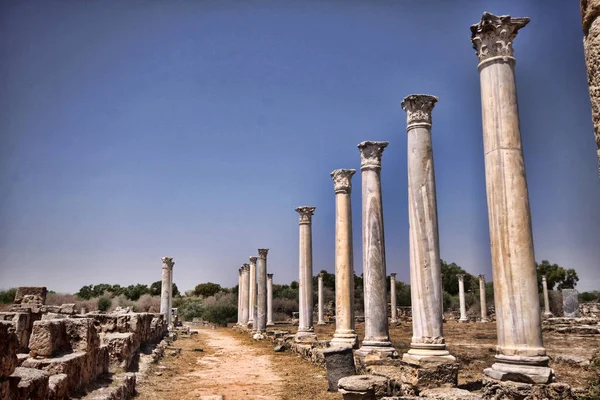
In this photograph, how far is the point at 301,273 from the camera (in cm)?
2056

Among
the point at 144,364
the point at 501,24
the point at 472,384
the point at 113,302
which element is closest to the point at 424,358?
the point at 472,384

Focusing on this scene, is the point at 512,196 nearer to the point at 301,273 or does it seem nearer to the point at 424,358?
the point at 424,358

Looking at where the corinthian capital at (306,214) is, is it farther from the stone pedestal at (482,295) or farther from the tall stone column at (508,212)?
the stone pedestal at (482,295)

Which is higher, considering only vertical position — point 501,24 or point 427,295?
point 501,24

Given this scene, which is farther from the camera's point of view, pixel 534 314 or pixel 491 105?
pixel 491 105

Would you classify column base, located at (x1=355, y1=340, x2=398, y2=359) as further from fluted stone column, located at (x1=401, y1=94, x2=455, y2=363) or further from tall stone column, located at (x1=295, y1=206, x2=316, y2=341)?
tall stone column, located at (x1=295, y1=206, x2=316, y2=341)

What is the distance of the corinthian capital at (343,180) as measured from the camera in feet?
52.0

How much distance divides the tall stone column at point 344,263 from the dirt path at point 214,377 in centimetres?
247

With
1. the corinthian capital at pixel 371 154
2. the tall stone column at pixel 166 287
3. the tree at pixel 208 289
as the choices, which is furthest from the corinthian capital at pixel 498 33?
the tree at pixel 208 289

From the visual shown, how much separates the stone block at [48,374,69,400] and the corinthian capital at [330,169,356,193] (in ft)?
33.5

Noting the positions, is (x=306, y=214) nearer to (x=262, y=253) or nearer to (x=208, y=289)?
(x=262, y=253)

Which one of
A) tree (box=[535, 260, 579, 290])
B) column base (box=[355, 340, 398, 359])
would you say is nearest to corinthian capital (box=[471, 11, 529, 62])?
column base (box=[355, 340, 398, 359])

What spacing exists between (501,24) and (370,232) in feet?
20.8

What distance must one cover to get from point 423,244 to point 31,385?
7062 mm
